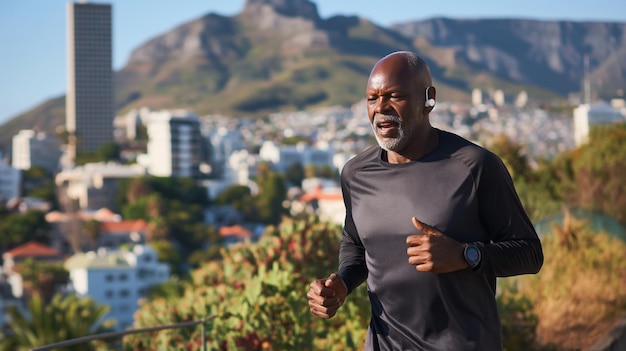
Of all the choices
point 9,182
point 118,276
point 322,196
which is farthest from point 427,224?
point 9,182

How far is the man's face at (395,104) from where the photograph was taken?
252cm

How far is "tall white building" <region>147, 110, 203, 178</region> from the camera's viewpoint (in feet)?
454

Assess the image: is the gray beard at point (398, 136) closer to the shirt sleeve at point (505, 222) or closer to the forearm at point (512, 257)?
the shirt sleeve at point (505, 222)

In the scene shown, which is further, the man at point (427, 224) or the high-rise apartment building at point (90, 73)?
the high-rise apartment building at point (90, 73)

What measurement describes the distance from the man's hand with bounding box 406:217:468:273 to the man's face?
0.25 metres

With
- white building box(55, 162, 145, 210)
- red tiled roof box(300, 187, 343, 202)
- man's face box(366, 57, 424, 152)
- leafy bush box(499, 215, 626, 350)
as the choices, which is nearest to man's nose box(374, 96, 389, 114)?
man's face box(366, 57, 424, 152)

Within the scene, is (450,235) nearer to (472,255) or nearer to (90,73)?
(472,255)

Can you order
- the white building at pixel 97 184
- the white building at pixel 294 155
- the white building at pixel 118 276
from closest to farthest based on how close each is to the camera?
1. the white building at pixel 118 276
2. the white building at pixel 97 184
3. the white building at pixel 294 155

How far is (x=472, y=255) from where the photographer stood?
2.38 metres

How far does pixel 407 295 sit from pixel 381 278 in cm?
9

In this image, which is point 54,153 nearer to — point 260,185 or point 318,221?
point 260,185

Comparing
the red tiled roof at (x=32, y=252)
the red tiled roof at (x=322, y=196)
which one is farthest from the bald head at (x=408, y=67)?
the red tiled roof at (x=322, y=196)

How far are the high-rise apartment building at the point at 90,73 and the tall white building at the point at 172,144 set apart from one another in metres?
52.4

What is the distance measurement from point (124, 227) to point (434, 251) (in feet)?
329
